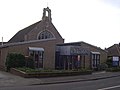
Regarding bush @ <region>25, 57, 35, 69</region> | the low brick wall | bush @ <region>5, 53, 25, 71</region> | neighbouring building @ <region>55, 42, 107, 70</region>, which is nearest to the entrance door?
bush @ <region>25, 57, 35, 69</region>

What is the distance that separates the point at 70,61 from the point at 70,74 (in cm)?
1162

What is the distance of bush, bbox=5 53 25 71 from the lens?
30.2m

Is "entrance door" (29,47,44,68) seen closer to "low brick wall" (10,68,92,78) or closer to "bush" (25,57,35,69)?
"bush" (25,57,35,69)

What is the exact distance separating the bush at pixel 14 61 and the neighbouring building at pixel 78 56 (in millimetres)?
9310

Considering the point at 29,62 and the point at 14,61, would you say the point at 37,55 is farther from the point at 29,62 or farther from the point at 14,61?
the point at 14,61

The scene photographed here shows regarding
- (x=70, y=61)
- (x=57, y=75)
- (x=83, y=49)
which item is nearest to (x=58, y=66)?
(x=70, y=61)

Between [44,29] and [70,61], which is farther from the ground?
[44,29]

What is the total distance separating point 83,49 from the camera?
3928 cm

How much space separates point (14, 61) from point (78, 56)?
11122mm

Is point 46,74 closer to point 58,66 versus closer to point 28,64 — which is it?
point 28,64

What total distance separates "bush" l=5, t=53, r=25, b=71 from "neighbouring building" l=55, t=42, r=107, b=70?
9.31 metres

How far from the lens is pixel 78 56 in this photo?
3834 cm

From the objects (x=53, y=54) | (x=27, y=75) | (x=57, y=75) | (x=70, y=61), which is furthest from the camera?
(x=70, y=61)

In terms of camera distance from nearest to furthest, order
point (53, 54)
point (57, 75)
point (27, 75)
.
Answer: point (27, 75), point (57, 75), point (53, 54)
